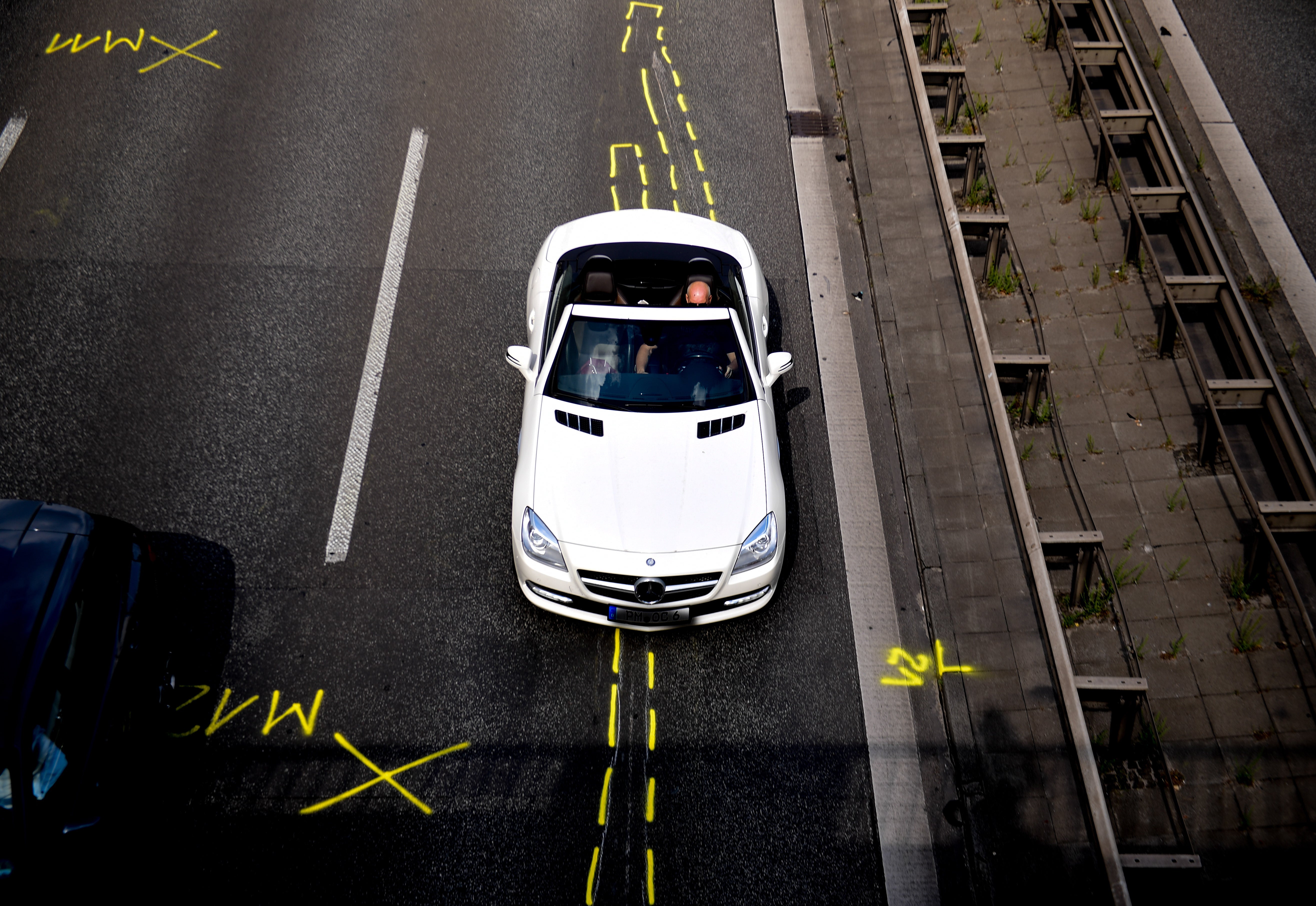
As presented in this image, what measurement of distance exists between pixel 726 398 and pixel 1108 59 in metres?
6.46

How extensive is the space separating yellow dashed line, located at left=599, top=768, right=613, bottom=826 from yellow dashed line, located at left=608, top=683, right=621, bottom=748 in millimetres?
181

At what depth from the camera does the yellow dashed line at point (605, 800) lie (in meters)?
5.56

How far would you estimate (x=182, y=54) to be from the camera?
985cm

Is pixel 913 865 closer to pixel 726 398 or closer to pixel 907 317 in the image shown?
pixel 726 398

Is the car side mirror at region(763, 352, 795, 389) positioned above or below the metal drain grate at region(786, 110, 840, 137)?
below

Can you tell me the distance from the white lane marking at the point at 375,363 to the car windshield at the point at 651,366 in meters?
1.88

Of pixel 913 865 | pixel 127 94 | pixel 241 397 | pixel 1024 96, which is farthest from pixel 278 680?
pixel 1024 96

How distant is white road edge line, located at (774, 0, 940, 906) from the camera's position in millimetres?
5555

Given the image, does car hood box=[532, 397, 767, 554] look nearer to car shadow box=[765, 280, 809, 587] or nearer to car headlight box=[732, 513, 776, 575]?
car headlight box=[732, 513, 776, 575]

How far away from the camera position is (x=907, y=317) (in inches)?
316

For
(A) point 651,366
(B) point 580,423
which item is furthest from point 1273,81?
(B) point 580,423

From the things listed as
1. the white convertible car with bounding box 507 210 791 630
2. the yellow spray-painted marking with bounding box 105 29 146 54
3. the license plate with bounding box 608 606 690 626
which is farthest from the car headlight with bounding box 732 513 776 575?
the yellow spray-painted marking with bounding box 105 29 146 54

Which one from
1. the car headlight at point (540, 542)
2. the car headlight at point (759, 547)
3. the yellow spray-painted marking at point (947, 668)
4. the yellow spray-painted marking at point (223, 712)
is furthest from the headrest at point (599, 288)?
the yellow spray-painted marking at point (223, 712)

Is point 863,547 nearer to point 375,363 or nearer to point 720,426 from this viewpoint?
point 720,426
